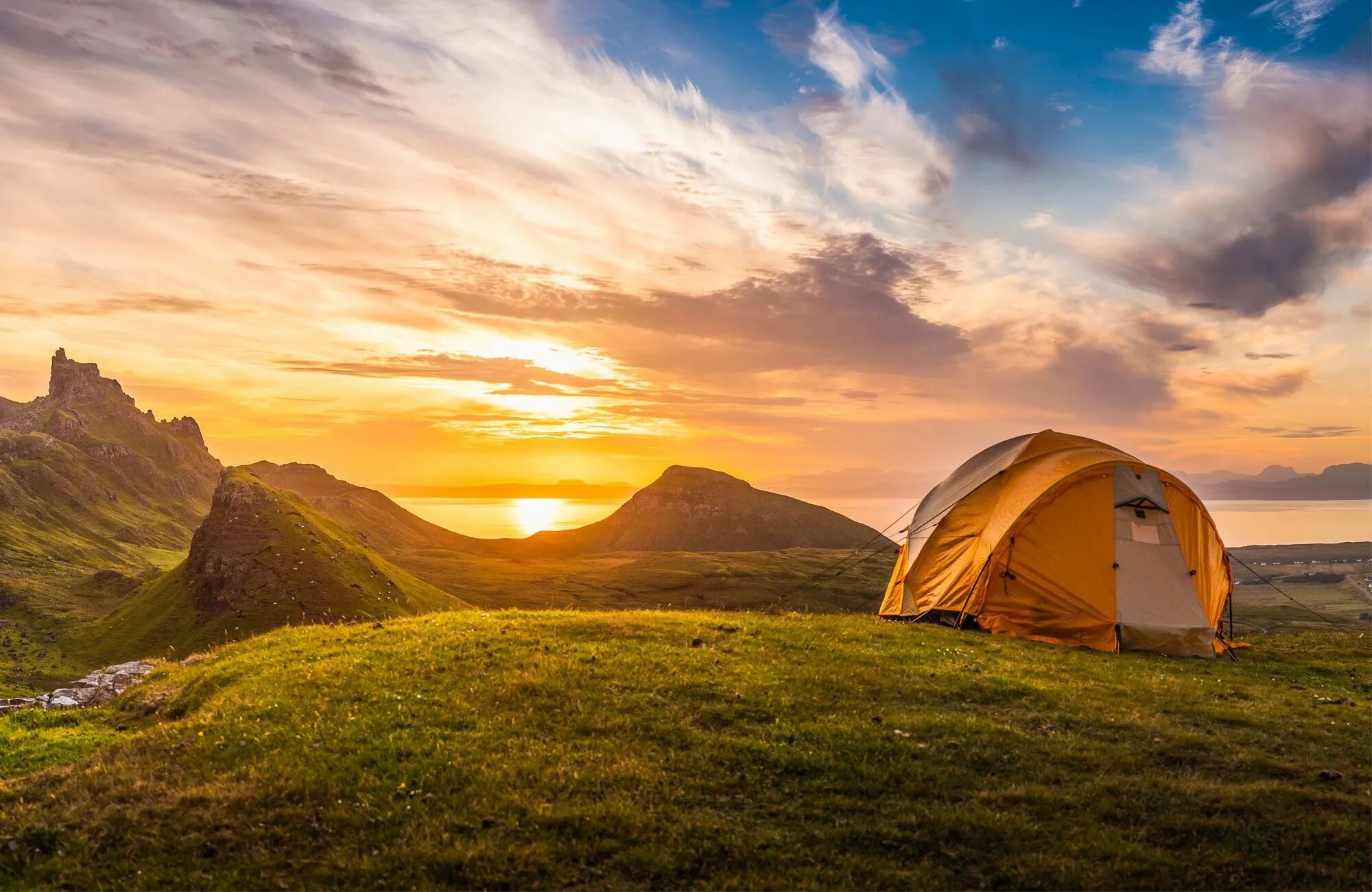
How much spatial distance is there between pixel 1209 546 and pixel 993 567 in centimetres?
900

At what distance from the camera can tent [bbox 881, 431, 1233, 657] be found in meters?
25.6

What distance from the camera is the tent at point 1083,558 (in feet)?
83.9

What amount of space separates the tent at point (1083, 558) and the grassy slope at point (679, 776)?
6001mm

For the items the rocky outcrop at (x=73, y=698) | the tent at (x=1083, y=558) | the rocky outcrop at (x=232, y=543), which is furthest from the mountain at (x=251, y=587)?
the tent at (x=1083, y=558)

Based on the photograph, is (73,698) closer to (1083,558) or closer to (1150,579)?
(1083,558)

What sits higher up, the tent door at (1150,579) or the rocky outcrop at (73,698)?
the tent door at (1150,579)

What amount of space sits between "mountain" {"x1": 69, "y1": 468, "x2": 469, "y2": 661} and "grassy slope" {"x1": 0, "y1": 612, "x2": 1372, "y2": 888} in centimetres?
14002

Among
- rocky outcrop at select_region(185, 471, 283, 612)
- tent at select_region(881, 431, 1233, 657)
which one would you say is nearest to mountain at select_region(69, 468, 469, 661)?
rocky outcrop at select_region(185, 471, 283, 612)

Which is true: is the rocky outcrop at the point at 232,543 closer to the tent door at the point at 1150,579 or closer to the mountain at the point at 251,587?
the mountain at the point at 251,587

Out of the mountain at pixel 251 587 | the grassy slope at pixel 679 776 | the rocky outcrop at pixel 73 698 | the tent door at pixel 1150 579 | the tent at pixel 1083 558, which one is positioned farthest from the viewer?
the mountain at pixel 251 587

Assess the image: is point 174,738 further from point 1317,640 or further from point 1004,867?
point 1317,640

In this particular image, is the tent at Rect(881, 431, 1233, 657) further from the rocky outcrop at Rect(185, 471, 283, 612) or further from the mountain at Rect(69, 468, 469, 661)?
the rocky outcrop at Rect(185, 471, 283, 612)

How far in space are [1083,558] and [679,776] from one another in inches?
784

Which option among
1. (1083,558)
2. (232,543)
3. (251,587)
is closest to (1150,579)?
(1083,558)
